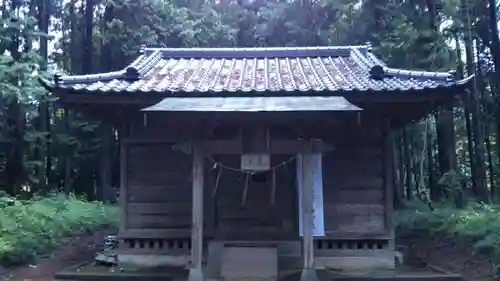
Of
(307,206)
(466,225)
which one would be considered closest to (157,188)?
(307,206)

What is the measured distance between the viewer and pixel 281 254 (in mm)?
8531

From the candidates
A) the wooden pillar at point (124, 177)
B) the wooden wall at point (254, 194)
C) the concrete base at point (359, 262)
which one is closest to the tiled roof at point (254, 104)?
the wooden wall at point (254, 194)

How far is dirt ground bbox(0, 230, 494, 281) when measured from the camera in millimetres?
8258

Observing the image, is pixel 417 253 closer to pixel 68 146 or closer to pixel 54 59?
pixel 68 146

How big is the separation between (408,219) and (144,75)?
8360 mm

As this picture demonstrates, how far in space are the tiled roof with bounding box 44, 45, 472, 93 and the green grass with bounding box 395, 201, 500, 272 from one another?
9.80 ft

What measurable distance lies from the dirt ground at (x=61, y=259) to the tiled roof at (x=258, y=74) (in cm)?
317

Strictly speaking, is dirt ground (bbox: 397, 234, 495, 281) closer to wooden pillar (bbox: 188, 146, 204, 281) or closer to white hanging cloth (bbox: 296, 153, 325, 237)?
white hanging cloth (bbox: 296, 153, 325, 237)

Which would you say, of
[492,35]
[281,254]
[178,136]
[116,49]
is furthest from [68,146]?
[492,35]

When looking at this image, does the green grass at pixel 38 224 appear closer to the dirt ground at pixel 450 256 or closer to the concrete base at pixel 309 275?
the concrete base at pixel 309 275

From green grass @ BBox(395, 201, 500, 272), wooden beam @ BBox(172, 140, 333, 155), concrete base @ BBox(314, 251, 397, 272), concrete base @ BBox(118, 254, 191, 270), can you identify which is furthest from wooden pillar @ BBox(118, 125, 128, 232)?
green grass @ BBox(395, 201, 500, 272)

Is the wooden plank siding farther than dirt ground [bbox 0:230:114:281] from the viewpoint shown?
Yes

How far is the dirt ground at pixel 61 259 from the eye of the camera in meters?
8.18

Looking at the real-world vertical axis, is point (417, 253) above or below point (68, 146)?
below
